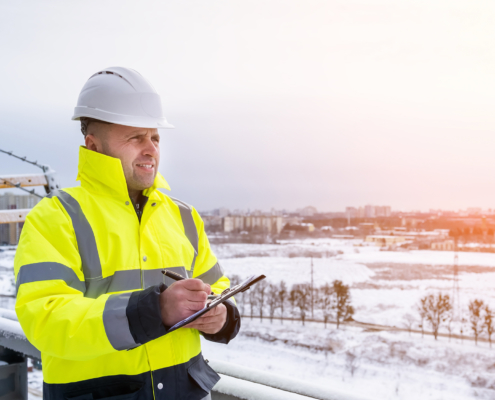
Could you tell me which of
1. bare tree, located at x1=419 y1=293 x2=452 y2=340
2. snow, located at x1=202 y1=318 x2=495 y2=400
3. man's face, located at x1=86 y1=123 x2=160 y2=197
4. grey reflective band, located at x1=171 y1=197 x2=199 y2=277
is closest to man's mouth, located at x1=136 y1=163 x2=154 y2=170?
man's face, located at x1=86 y1=123 x2=160 y2=197

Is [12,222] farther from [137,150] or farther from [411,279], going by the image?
[411,279]

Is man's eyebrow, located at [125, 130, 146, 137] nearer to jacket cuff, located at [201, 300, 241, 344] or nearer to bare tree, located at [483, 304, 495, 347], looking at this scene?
jacket cuff, located at [201, 300, 241, 344]

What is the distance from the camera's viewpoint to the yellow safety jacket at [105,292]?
0.58 meters

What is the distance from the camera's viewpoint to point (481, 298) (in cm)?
1136

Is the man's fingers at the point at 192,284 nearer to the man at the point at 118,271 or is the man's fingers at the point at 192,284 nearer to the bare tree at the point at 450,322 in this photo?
the man at the point at 118,271

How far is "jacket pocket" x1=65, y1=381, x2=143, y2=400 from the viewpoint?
2.10ft

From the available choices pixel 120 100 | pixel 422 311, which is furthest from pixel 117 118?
pixel 422 311

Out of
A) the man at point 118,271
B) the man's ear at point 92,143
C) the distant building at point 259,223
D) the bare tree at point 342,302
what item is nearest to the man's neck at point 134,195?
the man at point 118,271

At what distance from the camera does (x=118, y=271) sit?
0.69 meters

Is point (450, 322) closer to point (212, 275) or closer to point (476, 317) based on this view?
point (476, 317)

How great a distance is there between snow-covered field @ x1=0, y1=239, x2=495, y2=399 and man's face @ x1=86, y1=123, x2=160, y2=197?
764 cm

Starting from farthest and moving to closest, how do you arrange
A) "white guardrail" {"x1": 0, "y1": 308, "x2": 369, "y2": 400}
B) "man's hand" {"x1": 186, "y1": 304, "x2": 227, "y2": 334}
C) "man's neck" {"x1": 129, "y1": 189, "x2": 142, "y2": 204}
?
"white guardrail" {"x1": 0, "y1": 308, "x2": 369, "y2": 400}
"man's neck" {"x1": 129, "y1": 189, "x2": 142, "y2": 204}
"man's hand" {"x1": 186, "y1": 304, "x2": 227, "y2": 334}

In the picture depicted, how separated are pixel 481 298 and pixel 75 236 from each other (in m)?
13.4

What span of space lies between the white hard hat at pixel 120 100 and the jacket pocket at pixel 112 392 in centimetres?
49
